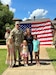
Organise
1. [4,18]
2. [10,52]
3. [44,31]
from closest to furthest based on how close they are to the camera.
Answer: [10,52], [44,31], [4,18]

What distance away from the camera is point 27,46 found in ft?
41.7

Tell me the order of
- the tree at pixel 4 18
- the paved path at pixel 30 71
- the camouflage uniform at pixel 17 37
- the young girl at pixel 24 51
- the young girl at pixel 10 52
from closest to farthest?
the paved path at pixel 30 71
the young girl at pixel 10 52
the camouflage uniform at pixel 17 37
the young girl at pixel 24 51
the tree at pixel 4 18

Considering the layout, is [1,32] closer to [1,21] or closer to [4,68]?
[1,21]

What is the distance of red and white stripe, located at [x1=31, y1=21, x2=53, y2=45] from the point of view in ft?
92.0

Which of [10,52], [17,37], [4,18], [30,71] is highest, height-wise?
[4,18]

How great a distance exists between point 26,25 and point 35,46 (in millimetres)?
16174

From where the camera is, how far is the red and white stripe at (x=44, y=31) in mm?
28031

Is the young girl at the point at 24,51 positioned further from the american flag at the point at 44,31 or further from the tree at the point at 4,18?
the tree at the point at 4,18

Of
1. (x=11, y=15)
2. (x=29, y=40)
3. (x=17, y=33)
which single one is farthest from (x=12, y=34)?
(x=11, y=15)

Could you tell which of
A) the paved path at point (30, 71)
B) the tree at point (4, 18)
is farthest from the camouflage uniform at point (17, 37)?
the tree at point (4, 18)

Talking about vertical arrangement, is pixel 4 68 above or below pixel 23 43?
below

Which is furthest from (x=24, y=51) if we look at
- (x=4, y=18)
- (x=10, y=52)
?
(x=4, y=18)

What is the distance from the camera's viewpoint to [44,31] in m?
28.2

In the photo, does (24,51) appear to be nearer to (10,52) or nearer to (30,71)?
(10,52)
